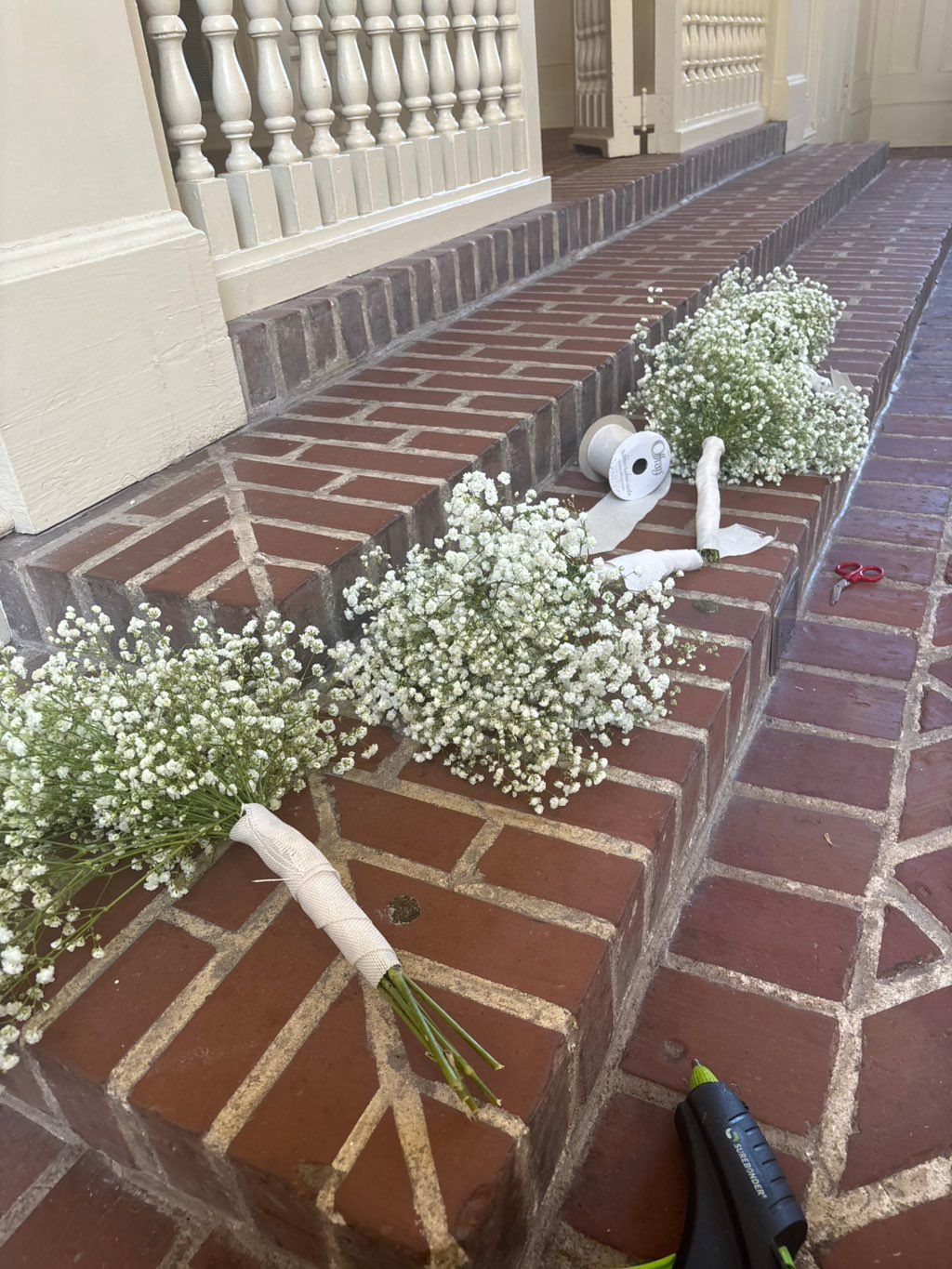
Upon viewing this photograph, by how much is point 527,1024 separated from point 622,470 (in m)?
1.40


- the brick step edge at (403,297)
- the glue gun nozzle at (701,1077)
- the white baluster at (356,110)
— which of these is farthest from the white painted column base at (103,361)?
the glue gun nozzle at (701,1077)

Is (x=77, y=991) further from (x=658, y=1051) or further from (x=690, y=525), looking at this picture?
(x=690, y=525)

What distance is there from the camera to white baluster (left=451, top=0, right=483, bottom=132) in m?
2.97

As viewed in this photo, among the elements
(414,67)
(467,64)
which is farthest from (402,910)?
(467,64)

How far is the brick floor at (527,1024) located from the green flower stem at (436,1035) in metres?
0.03

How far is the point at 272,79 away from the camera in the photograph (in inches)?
93.1

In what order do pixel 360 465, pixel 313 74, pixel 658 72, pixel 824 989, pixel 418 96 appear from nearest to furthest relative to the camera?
pixel 824 989 < pixel 360 465 < pixel 313 74 < pixel 418 96 < pixel 658 72

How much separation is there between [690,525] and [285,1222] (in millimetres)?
1587

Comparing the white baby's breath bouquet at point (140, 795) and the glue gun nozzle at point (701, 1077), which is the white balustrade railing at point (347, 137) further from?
the glue gun nozzle at point (701, 1077)

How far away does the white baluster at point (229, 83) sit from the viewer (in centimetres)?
216

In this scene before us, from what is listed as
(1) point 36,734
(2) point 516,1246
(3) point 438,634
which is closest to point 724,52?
(3) point 438,634

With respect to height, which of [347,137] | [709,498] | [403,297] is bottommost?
[709,498]

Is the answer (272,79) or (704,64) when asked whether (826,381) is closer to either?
(272,79)

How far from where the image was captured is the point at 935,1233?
1.11 meters
